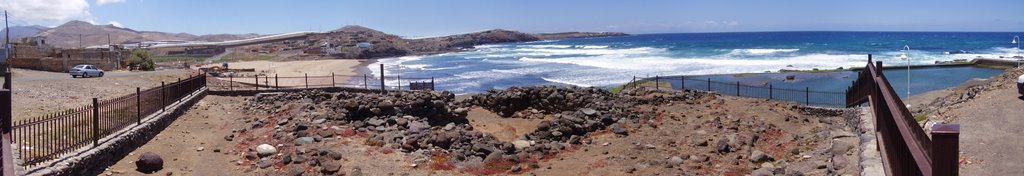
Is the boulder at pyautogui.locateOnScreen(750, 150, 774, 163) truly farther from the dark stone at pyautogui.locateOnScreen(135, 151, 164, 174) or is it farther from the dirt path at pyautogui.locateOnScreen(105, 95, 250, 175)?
the dark stone at pyautogui.locateOnScreen(135, 151, 164, 174)

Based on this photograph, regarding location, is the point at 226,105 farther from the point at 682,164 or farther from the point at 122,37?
the point at 122,37

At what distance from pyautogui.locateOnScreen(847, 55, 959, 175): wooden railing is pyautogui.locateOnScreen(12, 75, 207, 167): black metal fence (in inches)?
454

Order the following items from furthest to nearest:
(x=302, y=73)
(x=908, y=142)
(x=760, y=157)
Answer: (x=302, y=73) → (x=760, y=157) → (x=908, y=142)

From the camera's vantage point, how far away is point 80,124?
1295 cm

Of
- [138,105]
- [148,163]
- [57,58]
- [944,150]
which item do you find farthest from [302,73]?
[944,150]

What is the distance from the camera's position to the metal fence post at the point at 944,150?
406 cm

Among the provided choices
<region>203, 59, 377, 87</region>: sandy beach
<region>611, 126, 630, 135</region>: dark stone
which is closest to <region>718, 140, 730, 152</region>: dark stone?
<region>611, 126, 630, 135</region>: dark stone

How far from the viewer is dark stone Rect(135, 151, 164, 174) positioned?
12992mm

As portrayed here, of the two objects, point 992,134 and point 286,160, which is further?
point 286,160

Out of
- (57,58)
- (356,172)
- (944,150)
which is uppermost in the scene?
(57,58)

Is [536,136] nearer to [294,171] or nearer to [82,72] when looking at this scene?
[294,171]

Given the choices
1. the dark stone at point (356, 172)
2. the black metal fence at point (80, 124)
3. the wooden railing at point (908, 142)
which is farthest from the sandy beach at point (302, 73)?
the wooden railing at point (908, 142)

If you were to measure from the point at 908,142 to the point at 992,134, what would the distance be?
21.1 feet

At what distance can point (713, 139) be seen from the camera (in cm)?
1720
